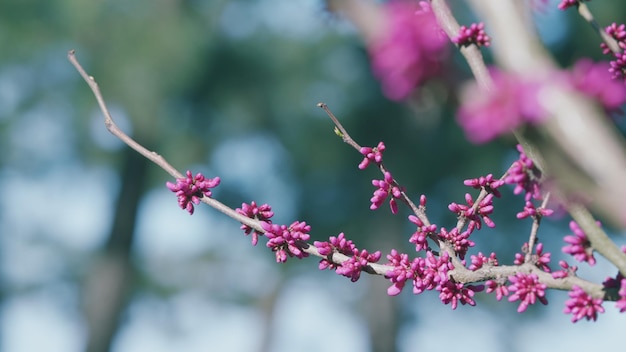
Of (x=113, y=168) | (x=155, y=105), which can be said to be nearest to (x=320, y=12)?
(x=155, y=105)

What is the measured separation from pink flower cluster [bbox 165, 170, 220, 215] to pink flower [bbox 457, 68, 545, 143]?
1262 mm

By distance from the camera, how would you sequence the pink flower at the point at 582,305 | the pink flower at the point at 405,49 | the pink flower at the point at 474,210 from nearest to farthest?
1. the pink flower at the point at 405,49
2. the pink flower at the point at 582,305
3. the pink flower at the point at 474,210

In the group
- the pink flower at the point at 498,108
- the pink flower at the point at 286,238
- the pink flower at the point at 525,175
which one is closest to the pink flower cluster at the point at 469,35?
the pink flower at the point at 525,175

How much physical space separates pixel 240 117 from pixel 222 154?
95 centimetres

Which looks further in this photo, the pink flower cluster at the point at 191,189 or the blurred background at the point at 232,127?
the blurred background at the point at 232,127

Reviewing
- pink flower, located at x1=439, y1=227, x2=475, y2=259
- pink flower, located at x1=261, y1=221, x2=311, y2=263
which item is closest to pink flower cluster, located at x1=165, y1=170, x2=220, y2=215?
pink flower, located at x1=261, y1=221, x2=311, y2=263

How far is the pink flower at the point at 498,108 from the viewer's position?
3.77ft

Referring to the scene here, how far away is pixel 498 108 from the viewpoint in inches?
49.6

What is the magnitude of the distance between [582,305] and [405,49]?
100 centimetres

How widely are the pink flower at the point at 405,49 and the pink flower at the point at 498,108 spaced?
9cm

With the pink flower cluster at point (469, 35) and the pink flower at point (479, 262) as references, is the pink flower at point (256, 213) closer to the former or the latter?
the pink flower at point (479, 262)

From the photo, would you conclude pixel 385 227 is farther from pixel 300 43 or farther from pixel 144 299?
pixel 144 299

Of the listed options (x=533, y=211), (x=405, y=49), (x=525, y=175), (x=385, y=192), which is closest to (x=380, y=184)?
(x=385, y=192)

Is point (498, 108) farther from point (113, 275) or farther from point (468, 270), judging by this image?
point (113, 275)
